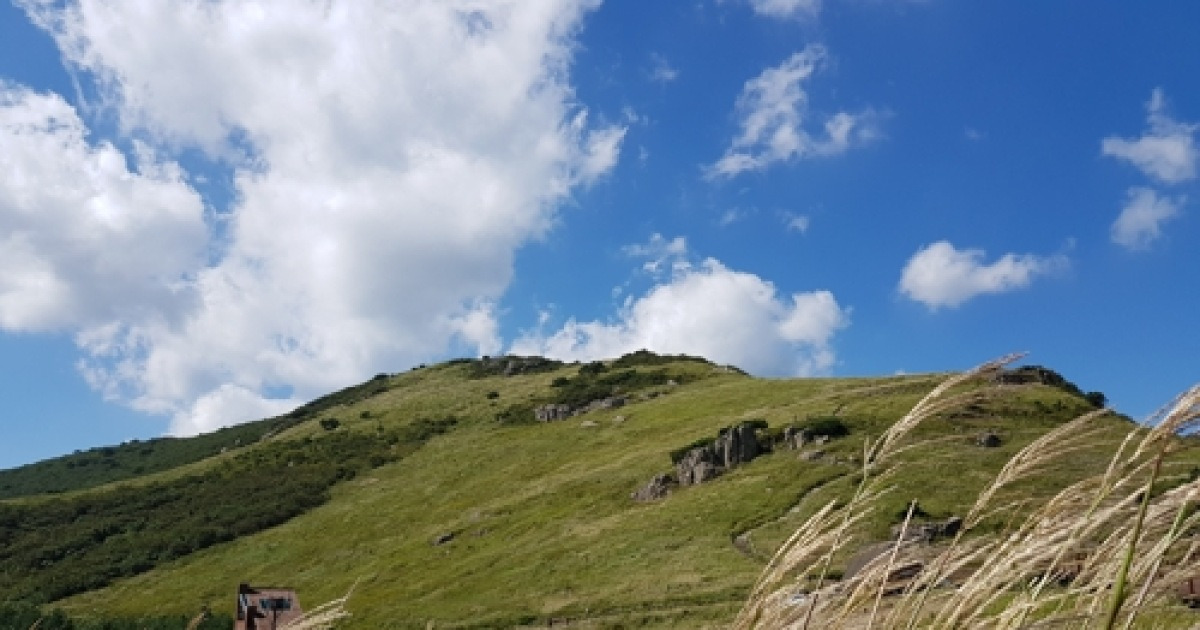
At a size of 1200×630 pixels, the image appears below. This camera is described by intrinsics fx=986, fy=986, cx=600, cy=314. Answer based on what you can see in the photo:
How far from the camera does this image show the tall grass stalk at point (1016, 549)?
2.66 m

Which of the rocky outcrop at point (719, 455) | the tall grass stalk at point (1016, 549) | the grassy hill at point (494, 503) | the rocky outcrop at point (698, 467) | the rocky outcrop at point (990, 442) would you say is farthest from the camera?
the rocky outcrop at point (719, 455)

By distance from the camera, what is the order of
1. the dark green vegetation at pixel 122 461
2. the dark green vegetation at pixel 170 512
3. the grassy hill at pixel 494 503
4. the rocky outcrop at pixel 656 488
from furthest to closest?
the dark green vegetation at pixel 122 461 < the dark green vegetation at pixel 170 512 < the rocky outcrop at pixel 656 488 < the grassy hill at pixel 494 503

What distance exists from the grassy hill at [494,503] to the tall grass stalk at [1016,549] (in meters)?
0.16

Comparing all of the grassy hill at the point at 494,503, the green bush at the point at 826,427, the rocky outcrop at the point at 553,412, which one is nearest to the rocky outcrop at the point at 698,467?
the grassy hill at the point at 494,503

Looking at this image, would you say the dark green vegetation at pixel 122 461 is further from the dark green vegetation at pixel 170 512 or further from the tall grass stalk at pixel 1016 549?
the tall grass stalk at pixel 1016 549

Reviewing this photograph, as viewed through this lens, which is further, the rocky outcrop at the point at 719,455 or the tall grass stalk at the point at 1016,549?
the rocky outcrop at the point at 719,455

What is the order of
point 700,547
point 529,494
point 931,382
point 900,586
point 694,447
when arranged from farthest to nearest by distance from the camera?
point 529,494 → point 694,447 → point 700,547 → point 931,382 → point 900,586

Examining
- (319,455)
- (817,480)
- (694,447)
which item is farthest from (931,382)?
(319,455)

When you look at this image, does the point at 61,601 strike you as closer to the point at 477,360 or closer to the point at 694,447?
the point at 694,447

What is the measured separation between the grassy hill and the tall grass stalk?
0.51 feet

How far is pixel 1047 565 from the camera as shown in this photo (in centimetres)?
297

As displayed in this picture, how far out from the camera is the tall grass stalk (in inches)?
105

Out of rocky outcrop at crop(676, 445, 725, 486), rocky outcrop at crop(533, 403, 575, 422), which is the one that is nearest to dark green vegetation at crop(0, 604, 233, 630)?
rocky outcrop at crop(676, 445, 725, 486)

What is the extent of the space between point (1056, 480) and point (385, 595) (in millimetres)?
37147
